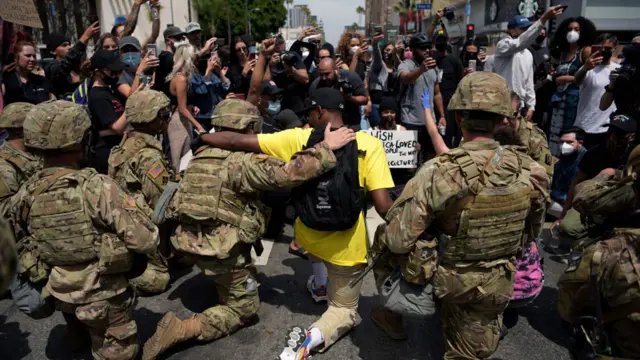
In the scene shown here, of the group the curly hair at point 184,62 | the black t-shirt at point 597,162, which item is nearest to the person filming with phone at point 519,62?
Answer: the black t-shirt at point 597,162

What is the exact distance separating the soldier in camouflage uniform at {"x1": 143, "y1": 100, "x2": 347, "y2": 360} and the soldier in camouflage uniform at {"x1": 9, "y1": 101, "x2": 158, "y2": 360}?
522mm

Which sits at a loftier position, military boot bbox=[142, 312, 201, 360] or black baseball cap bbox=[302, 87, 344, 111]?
black baseball cap bbox=[302, 87, 344, 111]

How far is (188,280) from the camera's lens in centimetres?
462

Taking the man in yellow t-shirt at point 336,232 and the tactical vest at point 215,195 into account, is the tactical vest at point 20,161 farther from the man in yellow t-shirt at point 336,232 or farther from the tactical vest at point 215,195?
the man in yellow t-shirt at point 336,232

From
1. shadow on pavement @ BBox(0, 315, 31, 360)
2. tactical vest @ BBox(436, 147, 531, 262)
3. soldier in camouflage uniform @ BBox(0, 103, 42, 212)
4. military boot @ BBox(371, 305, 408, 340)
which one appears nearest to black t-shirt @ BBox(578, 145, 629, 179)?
tactical vest @ BBox(436, 147, 531, 262)

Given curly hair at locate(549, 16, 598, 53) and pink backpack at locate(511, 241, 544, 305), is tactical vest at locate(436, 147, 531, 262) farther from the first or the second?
curly hair at locate(549, 16, 598, 53)

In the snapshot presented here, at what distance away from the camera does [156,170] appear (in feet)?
12.9

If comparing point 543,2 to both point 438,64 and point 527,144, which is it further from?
point 527,144

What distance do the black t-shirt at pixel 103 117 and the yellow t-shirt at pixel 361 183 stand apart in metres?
2.04

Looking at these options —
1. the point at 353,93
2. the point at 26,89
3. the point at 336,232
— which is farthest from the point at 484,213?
the point at 26,89

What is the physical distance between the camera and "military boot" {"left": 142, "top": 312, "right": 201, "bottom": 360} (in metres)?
3.19

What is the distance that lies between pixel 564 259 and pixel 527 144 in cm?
193

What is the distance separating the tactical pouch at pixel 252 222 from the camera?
3457 mm

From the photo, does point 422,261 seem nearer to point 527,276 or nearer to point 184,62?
point 527,276
